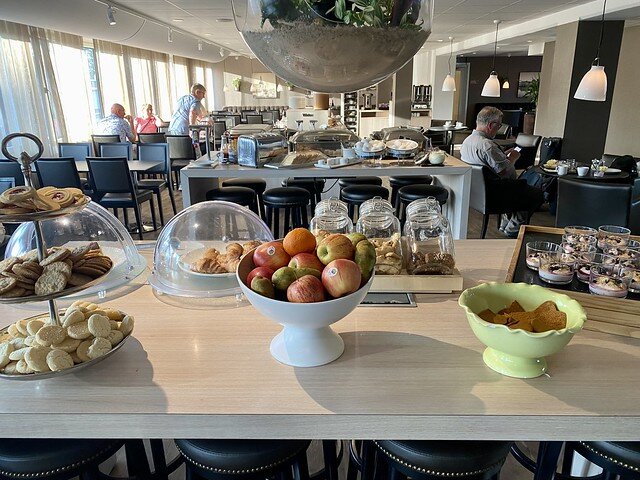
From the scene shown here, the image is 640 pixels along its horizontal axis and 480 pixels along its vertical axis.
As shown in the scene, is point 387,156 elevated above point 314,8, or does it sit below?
below

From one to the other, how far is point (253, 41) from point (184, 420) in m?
0.78

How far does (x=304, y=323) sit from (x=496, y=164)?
3.98 meters

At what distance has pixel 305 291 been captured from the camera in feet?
3.22

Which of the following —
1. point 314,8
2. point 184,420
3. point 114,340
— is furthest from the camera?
point 114,340

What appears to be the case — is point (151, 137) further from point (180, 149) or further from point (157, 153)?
point (157, 153)

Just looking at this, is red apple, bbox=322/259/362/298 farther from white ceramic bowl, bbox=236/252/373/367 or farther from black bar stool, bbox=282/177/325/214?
black bar stool, bbox=282/177/325/214

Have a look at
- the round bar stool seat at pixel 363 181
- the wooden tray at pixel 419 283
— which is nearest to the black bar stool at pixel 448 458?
the wooden tray at pixel 419 283

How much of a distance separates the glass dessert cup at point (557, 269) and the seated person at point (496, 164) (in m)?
2.99

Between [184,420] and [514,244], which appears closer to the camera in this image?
[184,420]

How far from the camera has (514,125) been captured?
14.9 m

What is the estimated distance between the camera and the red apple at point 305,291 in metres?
0.98

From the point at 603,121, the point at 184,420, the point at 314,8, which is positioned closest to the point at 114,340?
the point at 184,420

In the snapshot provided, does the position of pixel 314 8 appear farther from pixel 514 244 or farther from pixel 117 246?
pixel 514 244

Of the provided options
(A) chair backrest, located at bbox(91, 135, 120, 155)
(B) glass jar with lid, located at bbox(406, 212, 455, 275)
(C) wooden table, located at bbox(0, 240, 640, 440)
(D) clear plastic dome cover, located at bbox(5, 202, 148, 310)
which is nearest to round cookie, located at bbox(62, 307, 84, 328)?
(C) wooden table, located at bbox(0, 240, 640, 440)
